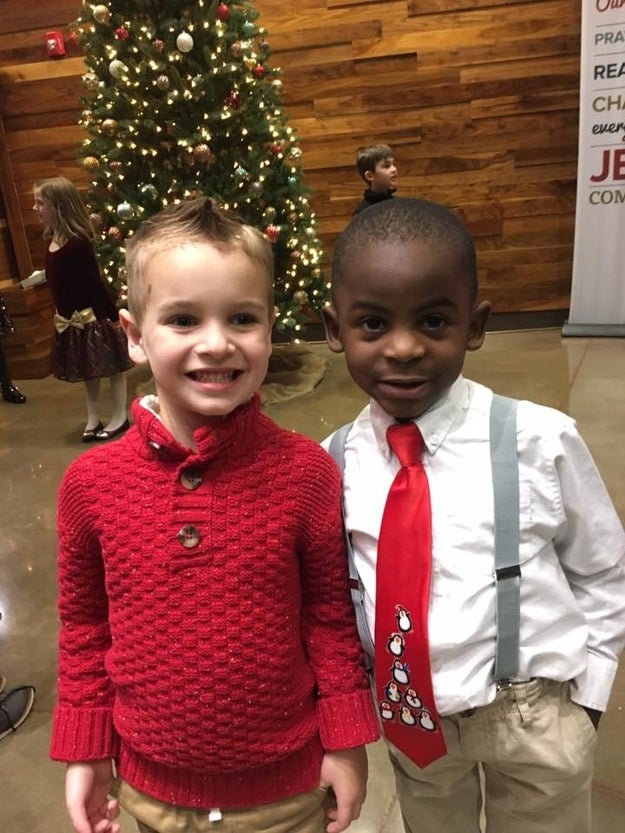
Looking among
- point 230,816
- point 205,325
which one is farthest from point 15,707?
point 205,325

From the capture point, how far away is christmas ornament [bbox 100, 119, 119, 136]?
4008mm

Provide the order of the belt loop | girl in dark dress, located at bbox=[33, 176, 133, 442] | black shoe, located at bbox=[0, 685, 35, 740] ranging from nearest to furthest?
the belt loop → black shoe, located at bbox=[0, 685, 35, 740] → girl in dark dress, located at bbox=[33, 176, 133, 442]

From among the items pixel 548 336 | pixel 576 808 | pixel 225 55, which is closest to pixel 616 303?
pixel 548 336

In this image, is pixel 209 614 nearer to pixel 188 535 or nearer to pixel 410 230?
pixel 188 535

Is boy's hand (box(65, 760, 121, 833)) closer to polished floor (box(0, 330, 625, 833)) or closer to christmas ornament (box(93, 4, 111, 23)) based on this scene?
polished floor (box(0, 330, 625, 833))

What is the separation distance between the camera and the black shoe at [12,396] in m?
4.98

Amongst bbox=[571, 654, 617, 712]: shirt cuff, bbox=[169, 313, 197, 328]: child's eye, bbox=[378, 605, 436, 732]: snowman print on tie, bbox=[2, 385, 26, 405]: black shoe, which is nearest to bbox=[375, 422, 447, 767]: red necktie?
bbox=[378, 605, 436, 732]: snowman print on tie

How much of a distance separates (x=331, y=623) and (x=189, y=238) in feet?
1.94

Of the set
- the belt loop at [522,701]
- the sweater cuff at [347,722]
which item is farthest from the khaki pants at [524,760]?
the sweater cuff at [347,722]

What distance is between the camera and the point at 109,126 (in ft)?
13.2

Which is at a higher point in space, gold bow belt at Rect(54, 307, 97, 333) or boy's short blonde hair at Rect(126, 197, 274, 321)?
boy's short blonde hair at Rect(126, 197, 274, 321)

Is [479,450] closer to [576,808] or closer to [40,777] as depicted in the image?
[576,808]

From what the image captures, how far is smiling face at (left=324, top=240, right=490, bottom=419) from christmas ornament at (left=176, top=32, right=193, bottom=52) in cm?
335

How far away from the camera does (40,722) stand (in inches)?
80.9
